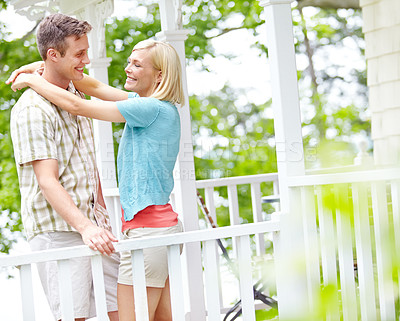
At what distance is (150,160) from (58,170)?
0.41m

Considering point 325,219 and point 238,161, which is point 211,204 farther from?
point 238,161

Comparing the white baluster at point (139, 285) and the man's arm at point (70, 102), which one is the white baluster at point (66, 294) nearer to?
the white baluster at point (139, 285)

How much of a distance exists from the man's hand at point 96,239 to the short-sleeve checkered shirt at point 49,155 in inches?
6.6

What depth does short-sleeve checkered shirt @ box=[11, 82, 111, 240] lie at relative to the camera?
8.23 feet

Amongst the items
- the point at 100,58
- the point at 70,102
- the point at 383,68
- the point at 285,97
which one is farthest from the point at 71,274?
the point at 383,68

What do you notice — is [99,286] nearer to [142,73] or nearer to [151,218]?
[151,218]

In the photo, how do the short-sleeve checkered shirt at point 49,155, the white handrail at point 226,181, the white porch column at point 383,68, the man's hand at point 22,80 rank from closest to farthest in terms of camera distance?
the short-sleeve checkered shirt at point 49,155 < the man's hand at point 22,80 < the white porch column at point 383,68 < the white handrail at point 226,181

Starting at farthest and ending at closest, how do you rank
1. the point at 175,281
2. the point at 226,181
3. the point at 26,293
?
the point at 226,181 → the point at 175,281 → the point at 26,293

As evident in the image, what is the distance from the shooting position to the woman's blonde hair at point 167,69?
9.00ft

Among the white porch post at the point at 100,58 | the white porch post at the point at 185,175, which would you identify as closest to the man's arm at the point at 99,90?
the white porch post at the point at 185,175

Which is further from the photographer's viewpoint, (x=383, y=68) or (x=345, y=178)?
(x=383, y=68)

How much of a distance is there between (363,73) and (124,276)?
10.3m

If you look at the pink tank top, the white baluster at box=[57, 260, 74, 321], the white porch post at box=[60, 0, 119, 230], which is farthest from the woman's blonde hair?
the white porch post at box=[60, 0, 119, 230]

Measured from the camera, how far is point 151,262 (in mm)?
2771
